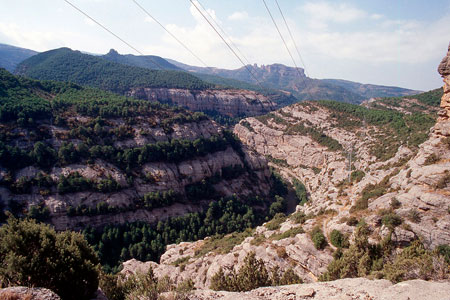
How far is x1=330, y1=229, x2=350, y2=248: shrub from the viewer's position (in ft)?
74.9

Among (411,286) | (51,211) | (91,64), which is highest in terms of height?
(91,64)

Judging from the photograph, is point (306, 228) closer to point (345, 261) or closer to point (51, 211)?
point (345, 261)

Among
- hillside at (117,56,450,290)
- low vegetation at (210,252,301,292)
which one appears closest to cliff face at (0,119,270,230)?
hillside at (117,56,450,290)

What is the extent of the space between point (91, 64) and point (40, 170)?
14424 cm

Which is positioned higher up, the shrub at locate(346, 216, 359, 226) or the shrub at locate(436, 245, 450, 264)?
the shrub at locate(436, 245, 450, 264)

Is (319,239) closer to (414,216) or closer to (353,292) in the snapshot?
(414,216)

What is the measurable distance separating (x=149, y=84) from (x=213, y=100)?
44.8m

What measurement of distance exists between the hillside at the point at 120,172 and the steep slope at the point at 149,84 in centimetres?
7728

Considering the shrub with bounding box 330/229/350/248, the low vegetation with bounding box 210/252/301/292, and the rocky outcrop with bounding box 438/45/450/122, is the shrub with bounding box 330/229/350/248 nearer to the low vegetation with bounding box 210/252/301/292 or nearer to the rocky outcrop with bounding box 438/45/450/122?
the low vegetation with bounding box 210/252/301/292

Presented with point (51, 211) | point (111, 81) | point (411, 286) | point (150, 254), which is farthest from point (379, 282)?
point (111, 81)

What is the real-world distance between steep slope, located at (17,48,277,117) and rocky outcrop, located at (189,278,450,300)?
14549cm

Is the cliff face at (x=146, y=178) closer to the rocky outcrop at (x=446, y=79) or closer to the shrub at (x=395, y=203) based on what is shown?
the shrub at (x=395, y=203)

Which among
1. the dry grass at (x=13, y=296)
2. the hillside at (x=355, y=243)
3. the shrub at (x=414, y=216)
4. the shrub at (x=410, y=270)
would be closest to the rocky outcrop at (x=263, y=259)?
the hillside at (x=355, y=243)

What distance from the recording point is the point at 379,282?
12.7 metres
